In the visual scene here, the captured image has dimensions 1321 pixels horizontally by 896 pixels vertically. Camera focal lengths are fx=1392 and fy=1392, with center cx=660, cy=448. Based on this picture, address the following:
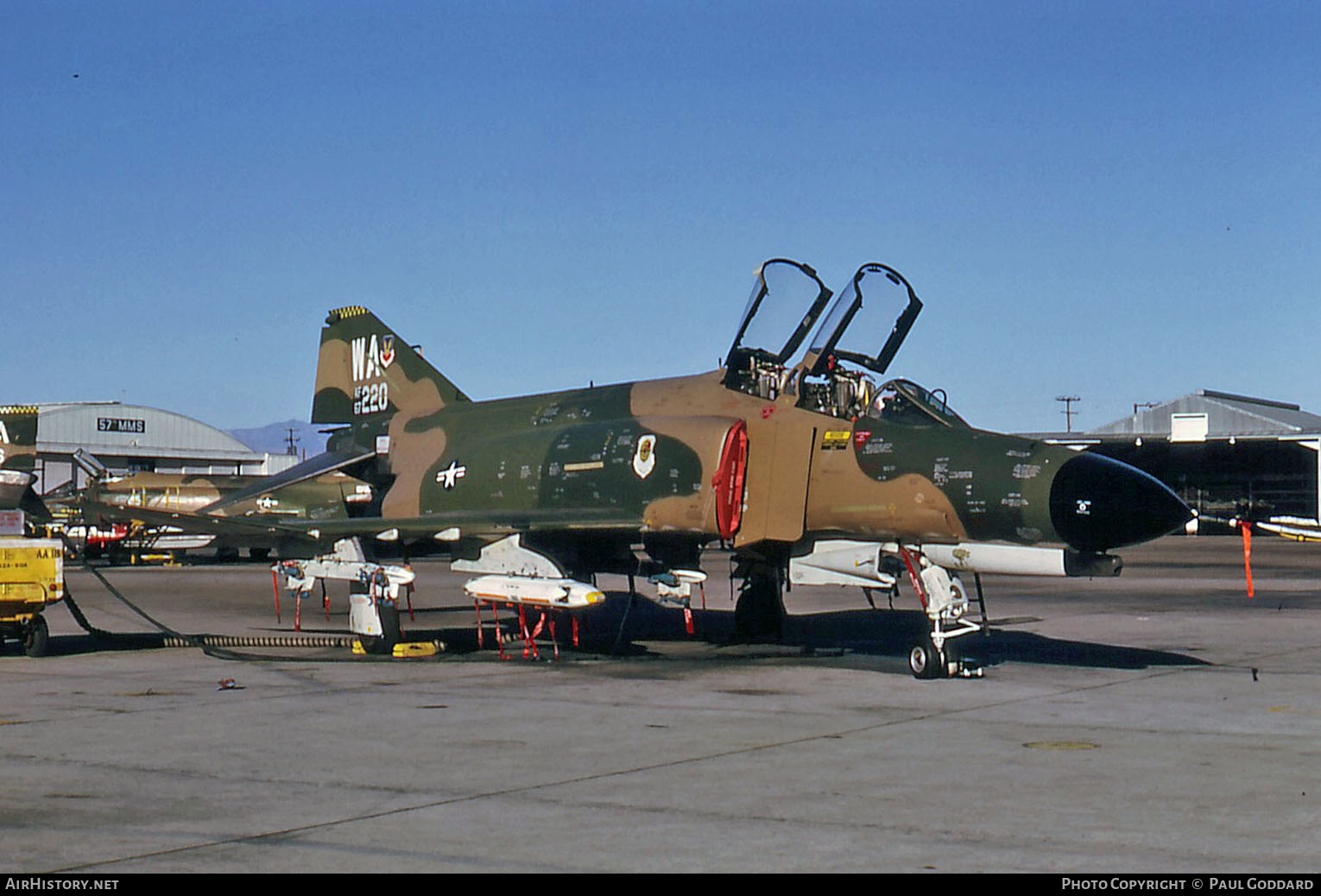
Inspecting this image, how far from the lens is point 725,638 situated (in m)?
17.6

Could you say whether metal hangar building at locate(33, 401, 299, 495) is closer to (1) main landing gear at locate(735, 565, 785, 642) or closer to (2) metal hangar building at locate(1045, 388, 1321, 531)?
(2) metal hangar building at locate(1045, 388, 1321, 531)

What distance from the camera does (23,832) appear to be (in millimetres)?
6348

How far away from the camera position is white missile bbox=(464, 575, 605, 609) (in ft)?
46.6

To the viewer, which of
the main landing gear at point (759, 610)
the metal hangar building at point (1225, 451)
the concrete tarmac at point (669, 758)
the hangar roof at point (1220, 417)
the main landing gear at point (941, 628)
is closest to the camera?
the concrete tarmac at point (669, 758)

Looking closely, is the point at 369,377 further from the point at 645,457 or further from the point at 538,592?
the point at 538,592

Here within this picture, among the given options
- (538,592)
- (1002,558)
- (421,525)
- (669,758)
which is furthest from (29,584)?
(1002,558)

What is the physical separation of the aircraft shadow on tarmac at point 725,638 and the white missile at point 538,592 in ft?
4.22

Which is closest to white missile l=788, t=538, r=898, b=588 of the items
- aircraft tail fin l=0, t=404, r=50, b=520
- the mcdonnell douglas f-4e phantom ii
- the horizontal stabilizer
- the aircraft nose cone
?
the mcdonnell douglas f-4e phantom ii

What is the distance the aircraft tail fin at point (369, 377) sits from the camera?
21.0 meters

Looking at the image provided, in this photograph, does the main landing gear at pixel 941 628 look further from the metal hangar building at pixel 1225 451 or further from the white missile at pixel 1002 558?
the metal hangar building at pixel 1225 451

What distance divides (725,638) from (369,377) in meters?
7.59

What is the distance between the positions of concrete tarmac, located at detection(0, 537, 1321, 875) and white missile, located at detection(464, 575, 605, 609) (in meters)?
0.72

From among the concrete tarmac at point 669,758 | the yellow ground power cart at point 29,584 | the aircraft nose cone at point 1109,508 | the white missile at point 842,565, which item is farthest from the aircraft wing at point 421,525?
the aircraft nose cone at point 1109,508

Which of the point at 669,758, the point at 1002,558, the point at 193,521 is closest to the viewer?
the point at 669,758
